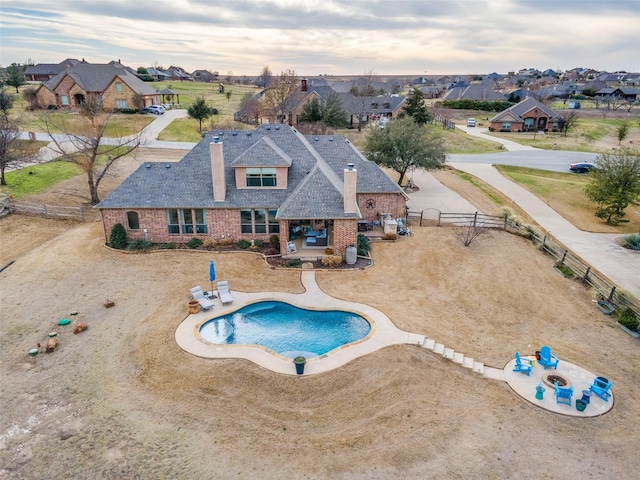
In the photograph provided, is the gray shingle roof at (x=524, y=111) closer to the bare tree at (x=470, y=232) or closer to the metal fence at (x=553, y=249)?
the metal fence at (x=553, y=249)

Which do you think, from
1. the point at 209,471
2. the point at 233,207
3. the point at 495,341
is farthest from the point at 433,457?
the point at 233,207

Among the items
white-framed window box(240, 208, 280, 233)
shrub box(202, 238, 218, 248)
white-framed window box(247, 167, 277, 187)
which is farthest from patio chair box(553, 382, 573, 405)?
shrub box(202, 238, 218, 248)

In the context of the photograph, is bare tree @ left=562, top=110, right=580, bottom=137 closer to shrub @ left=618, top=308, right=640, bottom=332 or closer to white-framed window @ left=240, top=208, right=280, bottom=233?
shrub @ left=618, top=308, right=640, bottom=332

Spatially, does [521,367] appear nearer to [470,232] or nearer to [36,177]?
[470,232]

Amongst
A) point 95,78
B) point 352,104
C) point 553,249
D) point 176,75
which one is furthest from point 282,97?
point 176,75

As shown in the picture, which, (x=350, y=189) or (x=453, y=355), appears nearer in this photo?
(x=453, y=355)

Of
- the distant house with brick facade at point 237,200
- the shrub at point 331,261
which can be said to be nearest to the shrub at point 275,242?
the distant house with brick facade at point 237,200
